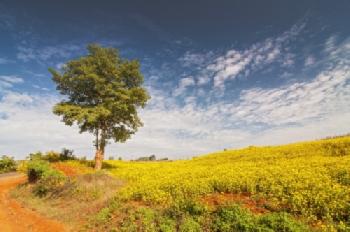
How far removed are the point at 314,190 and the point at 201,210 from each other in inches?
160

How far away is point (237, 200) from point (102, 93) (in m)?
17.9

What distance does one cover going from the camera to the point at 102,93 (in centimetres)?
2405

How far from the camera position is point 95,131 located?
25.9 metres

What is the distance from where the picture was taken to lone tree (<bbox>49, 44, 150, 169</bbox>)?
78.3 ft

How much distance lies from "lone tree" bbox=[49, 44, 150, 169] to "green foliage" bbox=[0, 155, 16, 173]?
11.9 metres

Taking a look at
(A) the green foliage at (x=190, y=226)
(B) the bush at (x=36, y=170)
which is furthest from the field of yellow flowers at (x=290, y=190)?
(B) the bush at (x=36, y=170)

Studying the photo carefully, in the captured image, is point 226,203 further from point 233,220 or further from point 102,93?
point 102,93

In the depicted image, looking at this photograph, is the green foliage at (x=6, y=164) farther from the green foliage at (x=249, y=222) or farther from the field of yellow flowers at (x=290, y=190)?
the green foliage at (x=249, y=222)

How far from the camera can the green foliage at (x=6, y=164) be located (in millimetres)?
29891

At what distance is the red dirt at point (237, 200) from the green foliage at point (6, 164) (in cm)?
2878

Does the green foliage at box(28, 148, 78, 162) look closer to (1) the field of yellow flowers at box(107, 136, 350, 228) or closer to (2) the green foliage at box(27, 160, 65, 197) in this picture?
(2) the green foliage at box(27, 160, 65, 197)

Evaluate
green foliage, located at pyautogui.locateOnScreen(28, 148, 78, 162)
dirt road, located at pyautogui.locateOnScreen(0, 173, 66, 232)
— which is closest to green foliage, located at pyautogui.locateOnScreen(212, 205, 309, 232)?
dirt road, located at pyautogui.locateOnScreen(0, 173, 66, 232)

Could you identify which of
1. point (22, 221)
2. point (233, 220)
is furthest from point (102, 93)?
point (233, 220)

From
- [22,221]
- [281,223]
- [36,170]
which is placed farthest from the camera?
[36,170]
